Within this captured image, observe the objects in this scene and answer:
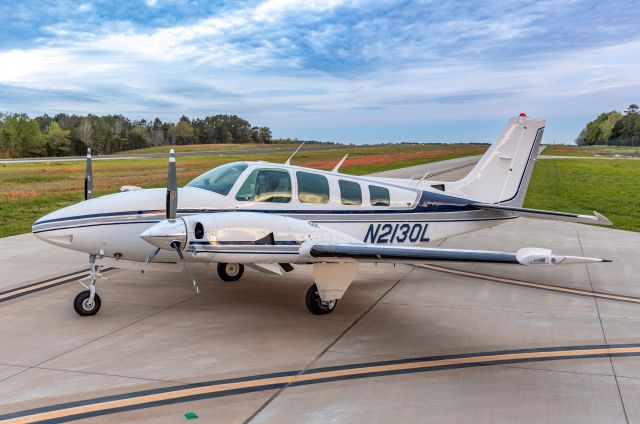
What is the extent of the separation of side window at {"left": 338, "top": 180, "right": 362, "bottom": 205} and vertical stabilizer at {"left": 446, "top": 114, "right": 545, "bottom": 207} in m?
3.32

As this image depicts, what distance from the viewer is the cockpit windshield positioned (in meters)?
9.62

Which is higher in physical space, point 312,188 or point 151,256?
point 312,188

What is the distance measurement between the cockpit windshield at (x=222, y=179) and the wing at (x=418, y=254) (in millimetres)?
2260

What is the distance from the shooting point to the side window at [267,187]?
9633 mm

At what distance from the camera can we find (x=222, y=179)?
9.80 m

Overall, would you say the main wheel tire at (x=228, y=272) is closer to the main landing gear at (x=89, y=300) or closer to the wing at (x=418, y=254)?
the main landing gear at (x=89, y=300)

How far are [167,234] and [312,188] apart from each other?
3279 mm

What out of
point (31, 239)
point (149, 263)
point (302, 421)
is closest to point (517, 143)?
point (149, 263)

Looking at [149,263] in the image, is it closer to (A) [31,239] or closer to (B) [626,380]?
(B) [626,380]

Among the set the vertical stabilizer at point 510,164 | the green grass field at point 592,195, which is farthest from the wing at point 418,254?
the green grass field at point 592,195

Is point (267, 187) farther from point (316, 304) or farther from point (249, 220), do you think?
point (316, 304)

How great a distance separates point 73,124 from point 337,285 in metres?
137

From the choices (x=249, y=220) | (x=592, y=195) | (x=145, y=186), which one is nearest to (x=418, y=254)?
(x=249, y=220)

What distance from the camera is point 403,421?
5.56 meters
